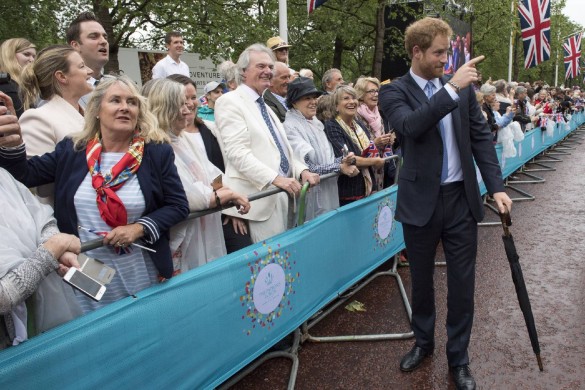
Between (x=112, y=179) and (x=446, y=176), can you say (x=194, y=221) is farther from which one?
(x=446, y=176)

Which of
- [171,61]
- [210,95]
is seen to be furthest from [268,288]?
[171,61]

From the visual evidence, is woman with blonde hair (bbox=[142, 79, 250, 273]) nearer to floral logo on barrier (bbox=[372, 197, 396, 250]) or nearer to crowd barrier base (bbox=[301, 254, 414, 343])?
crowd barrier base (bbox=[301, 254, 414, 343])

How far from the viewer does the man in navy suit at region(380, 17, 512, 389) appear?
300 cm

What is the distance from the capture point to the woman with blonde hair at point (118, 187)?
242 cm

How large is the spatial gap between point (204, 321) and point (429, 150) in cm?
163

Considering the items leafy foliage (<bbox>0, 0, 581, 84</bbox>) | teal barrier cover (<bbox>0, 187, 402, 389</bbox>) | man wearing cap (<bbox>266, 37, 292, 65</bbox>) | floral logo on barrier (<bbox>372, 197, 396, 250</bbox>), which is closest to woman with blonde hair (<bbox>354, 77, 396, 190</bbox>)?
floral logo on barrier (<bbox>372, 197, 396, 250</bbox>)

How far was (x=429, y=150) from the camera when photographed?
3039 millimetres

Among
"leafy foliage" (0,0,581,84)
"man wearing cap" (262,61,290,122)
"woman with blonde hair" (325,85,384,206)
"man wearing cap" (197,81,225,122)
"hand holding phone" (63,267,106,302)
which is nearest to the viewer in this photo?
"hand holding phone" (63,267,106,302)

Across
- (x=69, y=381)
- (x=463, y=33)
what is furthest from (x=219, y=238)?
(x=463, y=33)

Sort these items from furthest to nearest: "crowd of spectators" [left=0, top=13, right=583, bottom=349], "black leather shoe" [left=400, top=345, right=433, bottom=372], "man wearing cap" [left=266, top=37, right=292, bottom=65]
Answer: "man wearing cap" [left=266, top=37, right=292, bottom=65] < "black leather shoe" [left=400, top=345, right=433, bottom=372] < "crowd of spectators" [left=0, top=13, right=583, bottom=349]

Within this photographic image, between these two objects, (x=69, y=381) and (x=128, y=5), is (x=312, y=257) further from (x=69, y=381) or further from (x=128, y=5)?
(x=128, y=5)

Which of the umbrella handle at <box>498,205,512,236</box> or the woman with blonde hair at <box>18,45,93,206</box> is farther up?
the woman with blonde hair at <box>18,45,93,206</box>

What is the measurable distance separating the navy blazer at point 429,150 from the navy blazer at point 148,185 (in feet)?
4.43

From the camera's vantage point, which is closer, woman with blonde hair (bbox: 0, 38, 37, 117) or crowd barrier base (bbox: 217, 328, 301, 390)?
crowd barrier base (bbox: 217, 328, 301, 390)
